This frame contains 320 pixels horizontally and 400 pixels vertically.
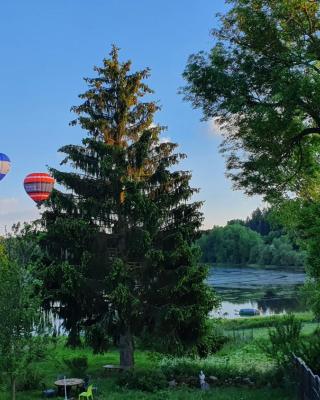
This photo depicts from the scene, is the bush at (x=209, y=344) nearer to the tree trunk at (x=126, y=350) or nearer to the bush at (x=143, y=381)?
the tree trunk at (x=126, y=350)

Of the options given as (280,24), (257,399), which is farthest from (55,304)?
(280,24)

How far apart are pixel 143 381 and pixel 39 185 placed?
11576 millimetres

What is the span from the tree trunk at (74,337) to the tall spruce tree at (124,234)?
4 cm

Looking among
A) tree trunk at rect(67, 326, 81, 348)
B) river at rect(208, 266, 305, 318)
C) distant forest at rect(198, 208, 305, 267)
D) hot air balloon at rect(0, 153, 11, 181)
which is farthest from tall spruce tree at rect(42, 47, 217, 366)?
distant forest at rect(198, 208, 305, 267)

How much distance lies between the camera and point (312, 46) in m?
16.1

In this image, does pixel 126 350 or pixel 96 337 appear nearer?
pixel 96 337

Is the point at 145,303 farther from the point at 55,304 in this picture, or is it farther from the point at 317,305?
the point at 317,305

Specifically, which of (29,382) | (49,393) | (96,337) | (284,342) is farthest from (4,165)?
(284,342)

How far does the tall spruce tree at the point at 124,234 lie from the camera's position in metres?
18.7

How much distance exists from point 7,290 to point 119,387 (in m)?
5.30

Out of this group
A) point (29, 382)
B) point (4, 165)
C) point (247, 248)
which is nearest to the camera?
point (29, 382)

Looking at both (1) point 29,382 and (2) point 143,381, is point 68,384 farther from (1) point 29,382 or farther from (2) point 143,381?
(2) point 143,381

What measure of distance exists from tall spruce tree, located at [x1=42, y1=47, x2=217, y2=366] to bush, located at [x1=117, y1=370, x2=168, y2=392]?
2.33m

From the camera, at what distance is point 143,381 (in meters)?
15.8
